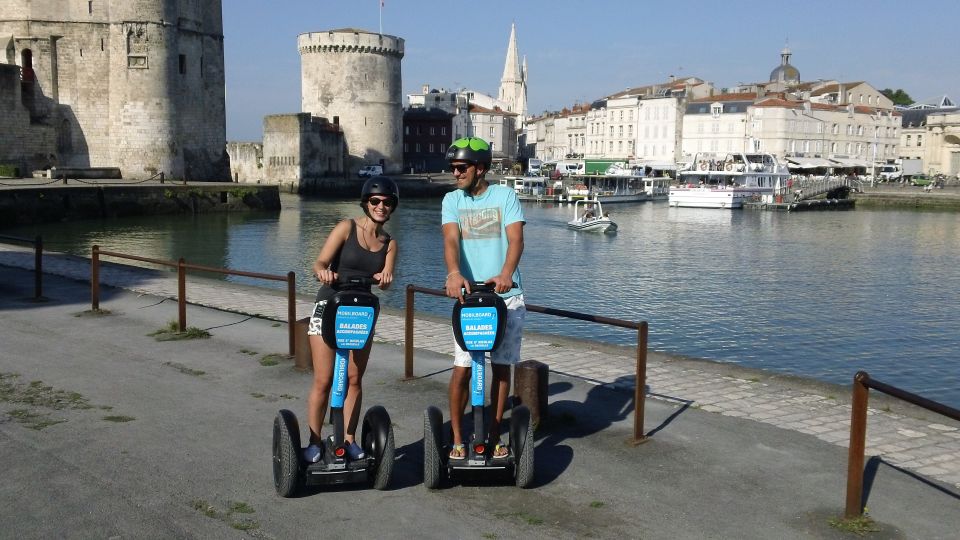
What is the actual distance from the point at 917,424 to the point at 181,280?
25.4 feet

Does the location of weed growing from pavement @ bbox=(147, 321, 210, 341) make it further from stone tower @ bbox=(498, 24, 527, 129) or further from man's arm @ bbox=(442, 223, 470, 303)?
stone tower @ bbox=(498, 24, 527, 129)

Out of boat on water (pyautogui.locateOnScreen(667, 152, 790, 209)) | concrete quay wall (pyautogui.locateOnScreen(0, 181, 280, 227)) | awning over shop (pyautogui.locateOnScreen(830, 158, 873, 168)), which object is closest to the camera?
concrete quay wall (pyautogui.locateOnScreen(0, 181, 280, 227))

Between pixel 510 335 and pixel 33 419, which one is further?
pixel 33 419

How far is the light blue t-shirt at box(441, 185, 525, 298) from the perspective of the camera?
5.25 m

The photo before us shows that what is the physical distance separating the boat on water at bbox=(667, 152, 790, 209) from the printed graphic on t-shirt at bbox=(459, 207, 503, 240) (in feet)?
208

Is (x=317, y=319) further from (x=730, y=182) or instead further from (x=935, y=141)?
(x=935, y=141)

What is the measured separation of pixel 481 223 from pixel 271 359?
427 centimetres

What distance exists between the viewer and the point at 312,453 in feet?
16.8

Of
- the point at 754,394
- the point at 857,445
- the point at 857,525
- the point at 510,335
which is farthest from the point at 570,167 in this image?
the point at 857,525

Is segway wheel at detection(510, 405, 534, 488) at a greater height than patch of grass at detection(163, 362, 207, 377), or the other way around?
segway wheel at detection(510, 405, 534, 488)

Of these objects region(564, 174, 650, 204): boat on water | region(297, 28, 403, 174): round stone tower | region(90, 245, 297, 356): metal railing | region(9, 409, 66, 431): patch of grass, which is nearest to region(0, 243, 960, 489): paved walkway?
region(90, 245, 297, 356): metal railing

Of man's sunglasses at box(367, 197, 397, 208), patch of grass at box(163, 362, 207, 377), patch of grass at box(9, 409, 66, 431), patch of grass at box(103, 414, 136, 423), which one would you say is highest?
man's sunglasses at box(367, 197, 397, 208)

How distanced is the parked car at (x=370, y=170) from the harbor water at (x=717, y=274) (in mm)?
19061

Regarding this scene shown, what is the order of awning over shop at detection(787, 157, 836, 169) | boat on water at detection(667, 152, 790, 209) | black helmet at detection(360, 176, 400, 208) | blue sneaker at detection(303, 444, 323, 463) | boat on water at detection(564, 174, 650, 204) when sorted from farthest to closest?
awning over shop at detection(787, 157, 836, 169) → boat on water at detection(564, 174, 650, 204) → boat on water at detection(667, 152, 790, 209) → black helmet at detection(360, 176, 400, 208) → blue sneaker at detection(303, 444, 323, 463)
